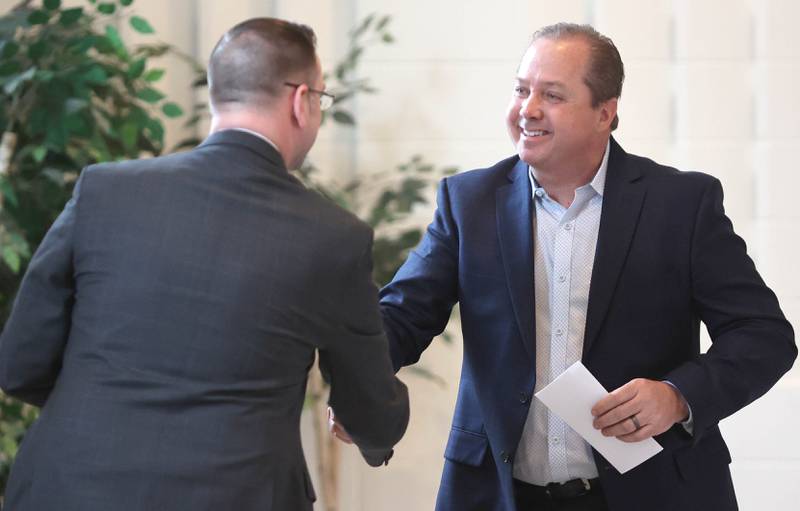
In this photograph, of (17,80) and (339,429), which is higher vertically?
(17,80)

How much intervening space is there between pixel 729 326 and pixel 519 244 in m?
0.46

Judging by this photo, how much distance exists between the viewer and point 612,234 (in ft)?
7.64

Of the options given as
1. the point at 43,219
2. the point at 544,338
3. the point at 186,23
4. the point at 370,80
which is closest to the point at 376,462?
the point at 544,338

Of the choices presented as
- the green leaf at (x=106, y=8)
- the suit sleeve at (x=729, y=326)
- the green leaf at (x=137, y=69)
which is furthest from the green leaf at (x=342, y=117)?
the suit sleeve at (x=729, y=326)

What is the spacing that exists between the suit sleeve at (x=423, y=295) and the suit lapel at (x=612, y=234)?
337mm

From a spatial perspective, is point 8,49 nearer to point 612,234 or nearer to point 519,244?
point 519,244

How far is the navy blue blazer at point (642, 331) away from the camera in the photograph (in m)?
2.25

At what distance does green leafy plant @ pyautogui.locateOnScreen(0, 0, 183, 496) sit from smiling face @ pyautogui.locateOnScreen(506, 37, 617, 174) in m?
1.59

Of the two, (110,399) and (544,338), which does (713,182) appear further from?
(110,399)

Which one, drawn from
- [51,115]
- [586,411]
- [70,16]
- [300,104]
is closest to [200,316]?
[300,104]

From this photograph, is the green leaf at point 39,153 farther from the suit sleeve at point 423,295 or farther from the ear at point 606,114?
the ear at point 606,114

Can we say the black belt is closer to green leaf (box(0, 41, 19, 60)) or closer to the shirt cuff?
the shirt cuff

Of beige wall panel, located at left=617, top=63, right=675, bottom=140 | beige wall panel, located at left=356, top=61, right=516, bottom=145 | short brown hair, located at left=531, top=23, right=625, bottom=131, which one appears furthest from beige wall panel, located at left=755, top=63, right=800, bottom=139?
short brown hair, located at left=531, top=23, right=625, bottom=131

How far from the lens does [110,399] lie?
1.75 m
